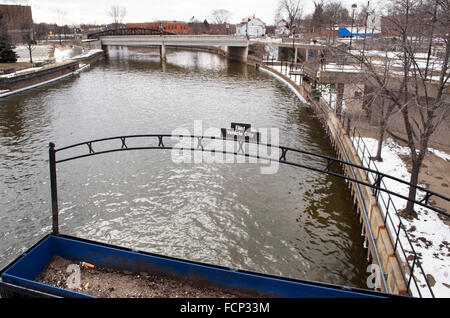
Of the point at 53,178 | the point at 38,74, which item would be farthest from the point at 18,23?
the point at 53,178

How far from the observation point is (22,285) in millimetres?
9891

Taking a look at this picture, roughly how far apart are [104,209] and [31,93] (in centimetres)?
3268

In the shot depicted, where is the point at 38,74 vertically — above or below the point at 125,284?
above

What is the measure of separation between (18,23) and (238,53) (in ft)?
200

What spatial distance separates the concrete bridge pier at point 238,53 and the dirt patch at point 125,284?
225 ft

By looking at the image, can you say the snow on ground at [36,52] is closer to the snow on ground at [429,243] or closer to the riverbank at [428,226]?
the riverbank at [428,226]

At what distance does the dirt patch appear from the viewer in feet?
35.7

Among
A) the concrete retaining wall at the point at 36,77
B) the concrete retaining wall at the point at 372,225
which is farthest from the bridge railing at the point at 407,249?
the concrete retaining wall at the point at 36,77

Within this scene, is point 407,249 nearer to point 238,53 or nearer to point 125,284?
point 125,284

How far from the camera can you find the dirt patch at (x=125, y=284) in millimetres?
10891

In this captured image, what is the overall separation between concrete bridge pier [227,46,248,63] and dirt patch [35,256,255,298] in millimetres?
68615

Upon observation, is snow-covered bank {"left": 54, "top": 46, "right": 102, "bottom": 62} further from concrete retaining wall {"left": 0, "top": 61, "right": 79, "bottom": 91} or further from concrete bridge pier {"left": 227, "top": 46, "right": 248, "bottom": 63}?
concrete bridge pier {"left": 227, "top": 46, "right": 248, "bottom": 63}

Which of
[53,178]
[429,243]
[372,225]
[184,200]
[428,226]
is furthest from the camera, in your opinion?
[184,200]

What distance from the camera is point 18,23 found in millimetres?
92500
